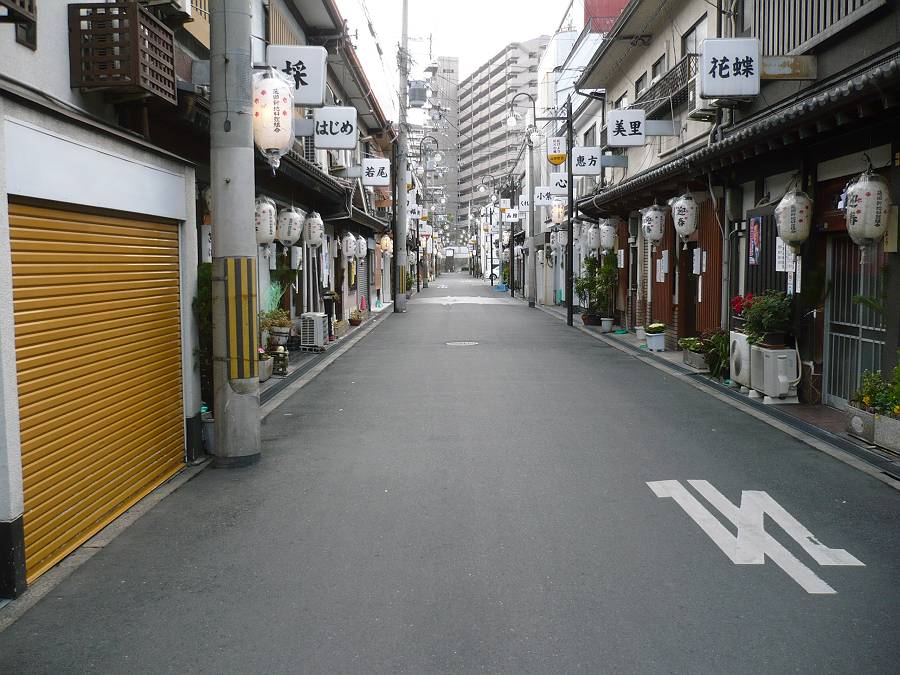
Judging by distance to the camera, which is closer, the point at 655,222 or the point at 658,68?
the point at 655,222

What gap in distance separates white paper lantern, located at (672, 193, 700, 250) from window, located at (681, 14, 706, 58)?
3742mm

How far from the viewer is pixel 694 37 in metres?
19.3

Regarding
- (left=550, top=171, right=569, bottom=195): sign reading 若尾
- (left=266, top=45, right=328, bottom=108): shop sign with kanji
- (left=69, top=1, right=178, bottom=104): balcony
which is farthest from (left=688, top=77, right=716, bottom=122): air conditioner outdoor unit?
(left=550, top=171, right=569, bottom=195): sign reading 若尾

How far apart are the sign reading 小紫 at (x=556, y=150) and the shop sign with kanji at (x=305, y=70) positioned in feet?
49.3

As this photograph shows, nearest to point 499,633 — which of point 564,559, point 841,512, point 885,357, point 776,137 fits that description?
point 564,559

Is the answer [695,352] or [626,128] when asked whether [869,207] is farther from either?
[626,128]

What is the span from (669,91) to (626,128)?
1.38 meters

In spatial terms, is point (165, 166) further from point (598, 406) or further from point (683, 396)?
point (683, 396)

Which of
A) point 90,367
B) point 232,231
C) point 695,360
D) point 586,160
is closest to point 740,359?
point 695,360

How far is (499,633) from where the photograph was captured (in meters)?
4.57

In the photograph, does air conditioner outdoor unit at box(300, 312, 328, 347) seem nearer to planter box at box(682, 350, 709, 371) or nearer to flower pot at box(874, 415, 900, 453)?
planter box at box(682, 350, 709, 371)

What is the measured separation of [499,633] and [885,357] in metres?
7.37

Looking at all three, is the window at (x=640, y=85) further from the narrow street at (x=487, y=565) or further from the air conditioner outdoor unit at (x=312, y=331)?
the narrow street at (x=487, y=565)

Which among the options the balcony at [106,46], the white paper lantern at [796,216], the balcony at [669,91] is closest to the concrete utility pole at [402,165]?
the balcony at [669,91]
